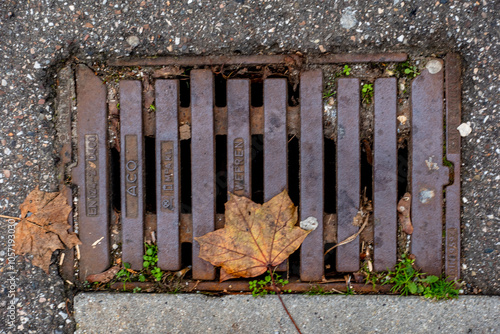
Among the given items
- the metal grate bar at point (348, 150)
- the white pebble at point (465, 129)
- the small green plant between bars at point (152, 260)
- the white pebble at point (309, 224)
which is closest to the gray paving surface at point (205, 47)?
the white pebble at point (465, 129)

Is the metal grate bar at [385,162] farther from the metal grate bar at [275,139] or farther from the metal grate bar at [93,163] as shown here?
the metal grate bar at [93,163]

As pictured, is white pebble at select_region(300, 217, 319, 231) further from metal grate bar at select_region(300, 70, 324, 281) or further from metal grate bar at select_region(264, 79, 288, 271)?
metal grate bar at select_region(264, 79, 288, 271)

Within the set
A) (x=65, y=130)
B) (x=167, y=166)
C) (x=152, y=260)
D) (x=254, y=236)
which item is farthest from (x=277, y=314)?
(x=65, y=130)

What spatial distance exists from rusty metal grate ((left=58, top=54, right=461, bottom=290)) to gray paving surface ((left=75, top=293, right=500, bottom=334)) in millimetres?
157

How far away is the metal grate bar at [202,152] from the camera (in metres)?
1.75

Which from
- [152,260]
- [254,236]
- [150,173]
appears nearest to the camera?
[254,236]

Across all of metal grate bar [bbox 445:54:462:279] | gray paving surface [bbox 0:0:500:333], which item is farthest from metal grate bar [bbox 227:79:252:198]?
metal grate bar [bbox 445:54:462:279]

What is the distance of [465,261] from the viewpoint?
179cm

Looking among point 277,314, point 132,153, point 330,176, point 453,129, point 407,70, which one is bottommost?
point 277,314

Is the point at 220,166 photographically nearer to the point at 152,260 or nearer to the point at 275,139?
the point at 275,139

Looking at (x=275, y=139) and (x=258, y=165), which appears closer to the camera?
(x=275, y=139)

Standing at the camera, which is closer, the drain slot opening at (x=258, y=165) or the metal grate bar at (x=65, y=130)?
the metal grate bar at (x=65, y=130)

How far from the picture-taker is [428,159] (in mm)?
1735

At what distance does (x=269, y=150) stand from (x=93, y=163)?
0.91 meters
